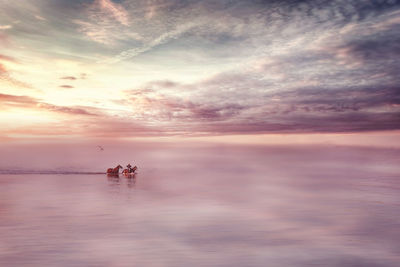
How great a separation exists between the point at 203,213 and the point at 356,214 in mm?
8060

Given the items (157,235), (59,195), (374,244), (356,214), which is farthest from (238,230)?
(59,195)

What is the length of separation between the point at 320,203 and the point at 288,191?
459 cm

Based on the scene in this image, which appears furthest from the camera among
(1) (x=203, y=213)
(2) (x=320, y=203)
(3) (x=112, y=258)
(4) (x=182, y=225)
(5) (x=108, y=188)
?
(5) (x=108, y=188)

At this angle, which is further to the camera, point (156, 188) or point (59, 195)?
point (156, 188)

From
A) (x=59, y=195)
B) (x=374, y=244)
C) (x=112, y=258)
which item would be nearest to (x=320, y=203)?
(x=374, y=244)

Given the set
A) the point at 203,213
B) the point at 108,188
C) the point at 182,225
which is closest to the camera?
the point at 182,225

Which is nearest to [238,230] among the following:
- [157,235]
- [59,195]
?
[157,235]

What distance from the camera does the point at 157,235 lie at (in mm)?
10695

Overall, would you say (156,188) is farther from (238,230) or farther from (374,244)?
(374,244)

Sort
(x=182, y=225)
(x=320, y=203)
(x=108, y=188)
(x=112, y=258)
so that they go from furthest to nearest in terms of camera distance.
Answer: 1. (x=108, y=188)
2. (x=320, y=203)
3. (x=182, y=225)
4. (x=112, y=258)

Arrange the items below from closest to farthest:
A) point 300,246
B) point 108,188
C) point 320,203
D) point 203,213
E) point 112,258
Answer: point 112,258, point 300,246, point 203,213, point 320,203, point 108,188

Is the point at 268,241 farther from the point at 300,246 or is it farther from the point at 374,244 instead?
the point at 374,244

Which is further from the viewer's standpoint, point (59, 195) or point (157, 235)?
point (59, 195)

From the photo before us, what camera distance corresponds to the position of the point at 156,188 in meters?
21.1
